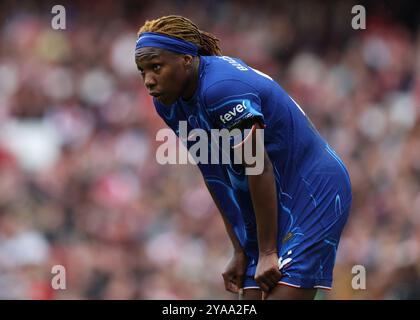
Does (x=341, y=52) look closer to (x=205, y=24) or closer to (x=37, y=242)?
(x=205, y=24)

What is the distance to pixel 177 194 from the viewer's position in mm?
11039

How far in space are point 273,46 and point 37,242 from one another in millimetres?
4171

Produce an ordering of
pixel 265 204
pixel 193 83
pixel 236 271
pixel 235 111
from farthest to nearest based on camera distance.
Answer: pixel 236 271 → pixel 193 83 → pixel 265 204 → pixel 235 111

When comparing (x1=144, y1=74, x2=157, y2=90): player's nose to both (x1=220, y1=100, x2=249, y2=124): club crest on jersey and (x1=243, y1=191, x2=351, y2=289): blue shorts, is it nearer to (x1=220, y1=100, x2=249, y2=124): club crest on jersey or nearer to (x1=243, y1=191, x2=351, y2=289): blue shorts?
(x1=220, y1=100, x2=249, y2=124): club crest on jersey

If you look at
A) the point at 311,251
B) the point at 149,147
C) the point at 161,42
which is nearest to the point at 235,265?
the point at 311,251

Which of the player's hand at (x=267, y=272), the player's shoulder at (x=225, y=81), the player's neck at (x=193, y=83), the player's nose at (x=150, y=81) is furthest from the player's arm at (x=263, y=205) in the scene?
the player's nose at (x=150, y=81)

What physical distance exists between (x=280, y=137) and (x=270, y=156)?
106 mm

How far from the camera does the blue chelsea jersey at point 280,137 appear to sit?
476 centimetres

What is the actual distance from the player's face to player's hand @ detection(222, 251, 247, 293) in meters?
1.06

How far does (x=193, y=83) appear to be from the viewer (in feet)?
16.0

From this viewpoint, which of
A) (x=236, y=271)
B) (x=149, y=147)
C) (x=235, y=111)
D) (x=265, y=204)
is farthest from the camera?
(x=149, y=147)

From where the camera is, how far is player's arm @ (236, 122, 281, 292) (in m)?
4.71

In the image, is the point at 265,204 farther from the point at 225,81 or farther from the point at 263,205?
the point at 225,81
